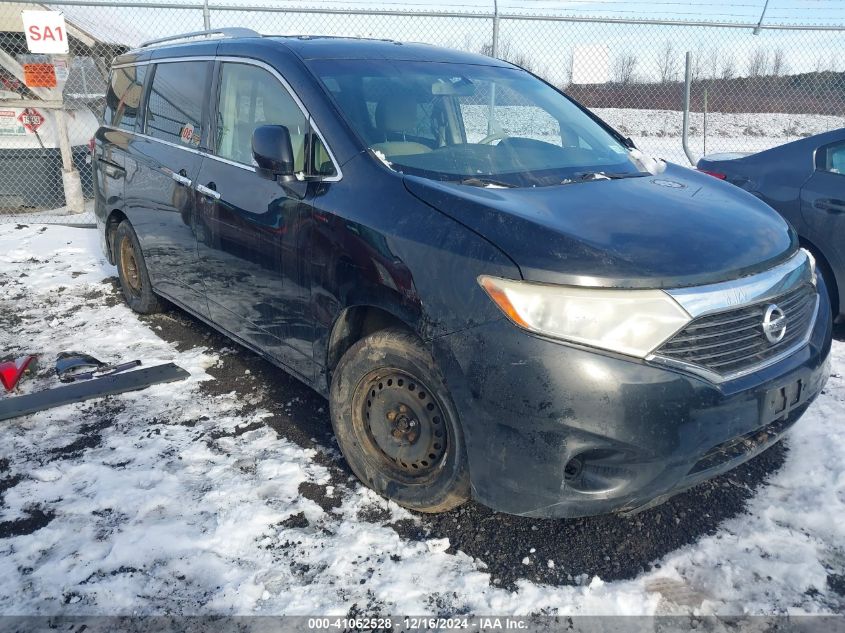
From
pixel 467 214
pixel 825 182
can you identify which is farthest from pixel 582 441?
pixel 825 182

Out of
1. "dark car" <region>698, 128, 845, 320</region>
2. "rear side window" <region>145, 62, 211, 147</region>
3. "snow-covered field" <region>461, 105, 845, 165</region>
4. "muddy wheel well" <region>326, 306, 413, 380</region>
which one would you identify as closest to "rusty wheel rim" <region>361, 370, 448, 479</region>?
"muddy wheel well" <region>326, 306, 413, 380</region>

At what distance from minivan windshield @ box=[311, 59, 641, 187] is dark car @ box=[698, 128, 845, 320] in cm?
199

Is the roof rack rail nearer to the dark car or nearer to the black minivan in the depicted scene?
the black minivan

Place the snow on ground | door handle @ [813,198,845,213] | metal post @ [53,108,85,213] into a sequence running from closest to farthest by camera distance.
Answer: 1. the snow on ground
2. door handle @ [813,198,845,213]
3. metal post @ [53,108,85,213]

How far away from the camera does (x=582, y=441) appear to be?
2.17m

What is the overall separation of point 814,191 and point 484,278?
12.3ft

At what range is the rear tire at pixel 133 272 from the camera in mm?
5012

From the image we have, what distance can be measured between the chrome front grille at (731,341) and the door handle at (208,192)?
2.51 metres

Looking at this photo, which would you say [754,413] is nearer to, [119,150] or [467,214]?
[467,214]

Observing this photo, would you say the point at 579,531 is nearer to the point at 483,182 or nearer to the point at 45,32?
the point at 483,182

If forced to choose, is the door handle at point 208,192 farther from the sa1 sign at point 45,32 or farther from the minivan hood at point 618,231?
the sa1 sign at point 45,32

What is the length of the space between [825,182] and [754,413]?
10.9ft

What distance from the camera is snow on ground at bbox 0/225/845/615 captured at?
7.69ft

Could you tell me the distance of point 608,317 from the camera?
2.15 metres
